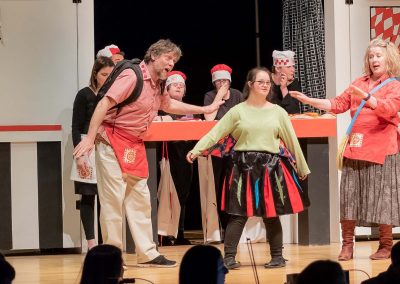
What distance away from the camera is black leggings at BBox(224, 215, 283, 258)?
19.2 feet

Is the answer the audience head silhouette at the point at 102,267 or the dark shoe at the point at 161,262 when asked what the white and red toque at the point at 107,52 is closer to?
the dark shoe at the point at 161,262

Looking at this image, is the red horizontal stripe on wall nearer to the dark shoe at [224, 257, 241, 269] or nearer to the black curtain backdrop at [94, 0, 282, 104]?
the dark shoe at [224, 257, 241, 269]

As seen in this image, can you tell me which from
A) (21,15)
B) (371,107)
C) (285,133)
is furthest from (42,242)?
(371,107)

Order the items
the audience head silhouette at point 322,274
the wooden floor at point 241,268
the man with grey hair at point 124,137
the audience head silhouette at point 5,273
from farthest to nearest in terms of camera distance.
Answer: the man with grey hair at point 124,137, the wooden floor at point 241,268, the audience head silhouette at point 5,273, the audience head silhouette at point 322,274

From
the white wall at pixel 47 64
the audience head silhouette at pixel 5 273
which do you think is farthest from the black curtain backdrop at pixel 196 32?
the audience head silhouette at pixel 5 273

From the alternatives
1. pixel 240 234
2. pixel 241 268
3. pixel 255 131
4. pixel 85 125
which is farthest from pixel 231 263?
pixel 85 125

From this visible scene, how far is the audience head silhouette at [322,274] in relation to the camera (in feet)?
9.52

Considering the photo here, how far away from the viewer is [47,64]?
687 centimetres

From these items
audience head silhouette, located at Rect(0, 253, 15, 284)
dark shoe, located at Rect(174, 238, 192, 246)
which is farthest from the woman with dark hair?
audience head silhouette, located at Rect(0, 253, 15, 284)

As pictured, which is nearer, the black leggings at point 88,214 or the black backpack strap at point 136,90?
the black backpack strap at point 136,90

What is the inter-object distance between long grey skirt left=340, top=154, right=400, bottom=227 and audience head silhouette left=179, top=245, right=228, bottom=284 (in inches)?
111

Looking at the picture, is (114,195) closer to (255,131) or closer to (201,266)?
(255,131)

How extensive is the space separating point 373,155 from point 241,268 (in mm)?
1142

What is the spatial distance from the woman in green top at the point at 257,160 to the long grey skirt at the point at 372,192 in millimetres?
427
